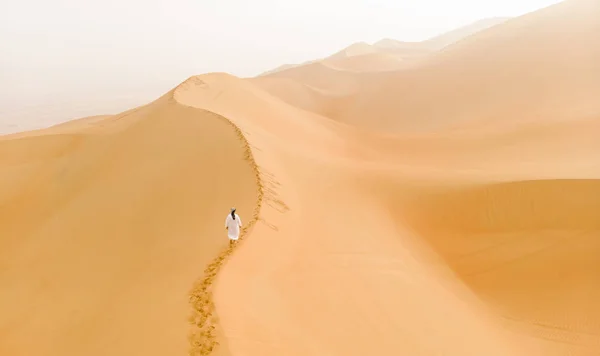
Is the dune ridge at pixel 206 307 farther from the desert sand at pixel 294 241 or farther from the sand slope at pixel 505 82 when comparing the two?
the sand slope at pixel 505 82

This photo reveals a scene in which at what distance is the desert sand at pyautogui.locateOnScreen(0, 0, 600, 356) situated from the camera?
5.07 meters

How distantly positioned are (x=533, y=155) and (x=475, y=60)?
18.0m

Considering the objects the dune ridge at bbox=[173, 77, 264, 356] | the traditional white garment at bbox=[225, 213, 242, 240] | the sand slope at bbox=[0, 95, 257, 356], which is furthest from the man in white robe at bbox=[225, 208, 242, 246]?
the sand slope at bbox=[0, 95, 257, 356]

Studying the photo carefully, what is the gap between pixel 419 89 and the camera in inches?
1057

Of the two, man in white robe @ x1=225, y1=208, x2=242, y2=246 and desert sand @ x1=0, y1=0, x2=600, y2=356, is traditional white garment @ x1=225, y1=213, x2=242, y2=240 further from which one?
desert sand @ x1=0, y1=0, x2=600, y2=356

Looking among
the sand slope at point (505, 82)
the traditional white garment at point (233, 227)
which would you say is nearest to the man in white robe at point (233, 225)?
the traditional white garment at point (233, 227)

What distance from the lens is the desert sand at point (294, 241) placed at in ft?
16.6

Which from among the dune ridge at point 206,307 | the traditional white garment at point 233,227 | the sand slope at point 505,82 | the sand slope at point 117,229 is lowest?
the sand slope at point 117,229

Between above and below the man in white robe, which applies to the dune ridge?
below

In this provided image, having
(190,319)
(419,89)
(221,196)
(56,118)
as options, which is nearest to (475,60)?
(419,89)

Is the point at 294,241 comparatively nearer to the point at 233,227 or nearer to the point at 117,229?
the point at 233,227

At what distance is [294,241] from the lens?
7020 millimetres

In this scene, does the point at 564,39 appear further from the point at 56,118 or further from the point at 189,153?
the point at 56,118

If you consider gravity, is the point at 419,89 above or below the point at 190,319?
above
